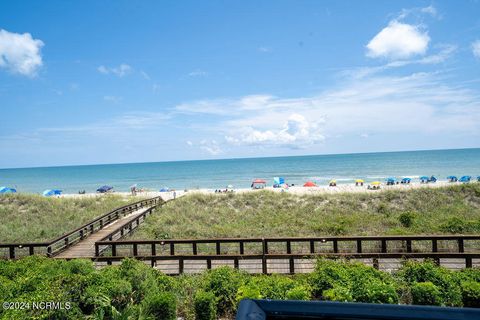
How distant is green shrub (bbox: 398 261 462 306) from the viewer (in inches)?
225

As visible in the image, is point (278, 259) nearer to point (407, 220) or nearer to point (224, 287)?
point (224, 287)

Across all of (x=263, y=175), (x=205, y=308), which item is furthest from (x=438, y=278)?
(x=263, y=175)

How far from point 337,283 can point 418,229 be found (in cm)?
1081

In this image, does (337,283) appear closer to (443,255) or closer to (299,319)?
(443,255)

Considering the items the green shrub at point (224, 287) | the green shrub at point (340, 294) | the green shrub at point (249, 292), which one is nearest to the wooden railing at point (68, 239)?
the green shrub at point (224, 287)

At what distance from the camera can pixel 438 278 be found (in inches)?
240

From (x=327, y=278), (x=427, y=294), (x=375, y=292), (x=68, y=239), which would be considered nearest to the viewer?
(x=375, y=292)

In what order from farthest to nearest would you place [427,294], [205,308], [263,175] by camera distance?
1. [263,175]
2. [205,308]
3. [427,294]

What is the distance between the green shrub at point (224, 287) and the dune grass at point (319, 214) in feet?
27.1

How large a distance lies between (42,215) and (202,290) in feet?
72.7

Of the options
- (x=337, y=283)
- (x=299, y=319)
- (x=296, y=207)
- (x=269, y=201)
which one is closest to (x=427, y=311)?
(x=299, y=319)

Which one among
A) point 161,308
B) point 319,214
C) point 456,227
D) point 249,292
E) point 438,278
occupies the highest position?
point 249,292

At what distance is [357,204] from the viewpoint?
74.2 feet

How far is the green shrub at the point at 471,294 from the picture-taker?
5727mm
